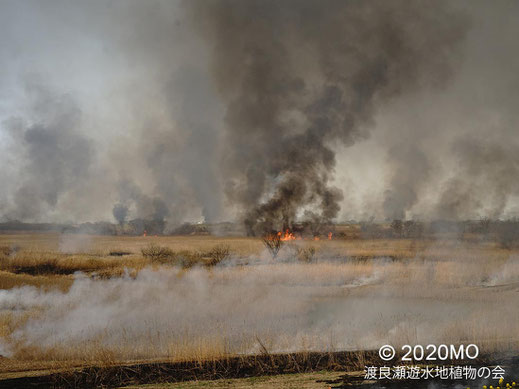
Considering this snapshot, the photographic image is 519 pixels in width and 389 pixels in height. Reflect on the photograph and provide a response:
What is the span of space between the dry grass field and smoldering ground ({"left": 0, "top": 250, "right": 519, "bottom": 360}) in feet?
0.19

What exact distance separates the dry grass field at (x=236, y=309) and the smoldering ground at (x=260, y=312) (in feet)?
0.19

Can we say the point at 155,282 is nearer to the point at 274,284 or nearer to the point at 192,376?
the point at 274,284

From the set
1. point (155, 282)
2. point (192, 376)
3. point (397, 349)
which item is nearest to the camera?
point (192, 376)

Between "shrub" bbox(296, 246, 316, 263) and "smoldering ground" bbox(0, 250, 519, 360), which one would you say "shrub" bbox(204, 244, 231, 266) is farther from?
"smoldering ground" bbox(0, 250, 519, 360)

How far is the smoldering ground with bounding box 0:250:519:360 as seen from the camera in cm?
1603

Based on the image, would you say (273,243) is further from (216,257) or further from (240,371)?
(240,371)

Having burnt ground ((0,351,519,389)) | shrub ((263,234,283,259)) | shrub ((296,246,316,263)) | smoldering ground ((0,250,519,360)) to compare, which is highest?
shrub ((263,234,283,259))

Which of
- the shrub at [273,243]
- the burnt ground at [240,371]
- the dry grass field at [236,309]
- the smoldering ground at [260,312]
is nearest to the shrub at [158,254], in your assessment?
the dry grass field at [236,309]

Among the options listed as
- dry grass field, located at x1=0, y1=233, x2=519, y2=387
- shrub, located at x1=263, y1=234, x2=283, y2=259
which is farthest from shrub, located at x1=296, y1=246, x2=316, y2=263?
dry grass field, located at x1=0, y1=233, x2=519, y2=387

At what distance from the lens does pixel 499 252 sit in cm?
3853

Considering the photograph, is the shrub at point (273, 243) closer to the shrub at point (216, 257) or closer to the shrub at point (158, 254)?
the shrub at point (216, 257)

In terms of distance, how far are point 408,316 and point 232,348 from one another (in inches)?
355

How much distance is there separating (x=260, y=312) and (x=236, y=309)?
135 centimetres

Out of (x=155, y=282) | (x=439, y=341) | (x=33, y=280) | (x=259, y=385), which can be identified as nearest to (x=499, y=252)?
(x=439, y=341)
